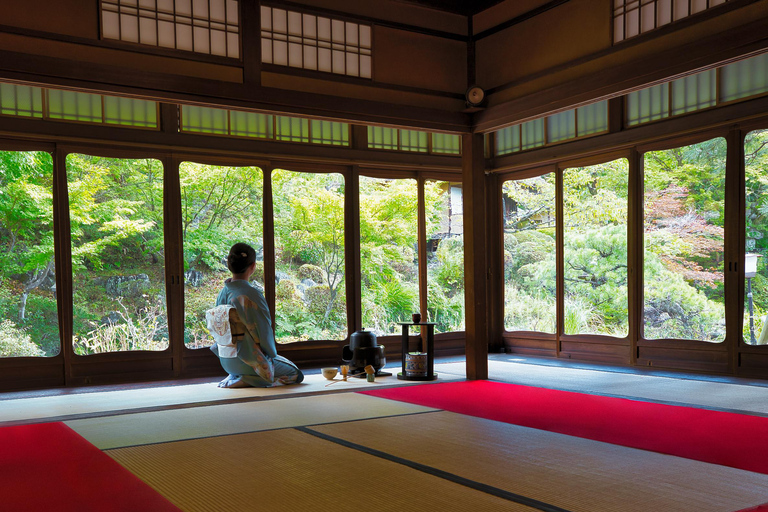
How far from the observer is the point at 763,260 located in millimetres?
5664

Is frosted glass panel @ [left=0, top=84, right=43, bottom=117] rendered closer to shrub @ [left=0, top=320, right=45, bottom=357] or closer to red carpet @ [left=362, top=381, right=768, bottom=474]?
shrub @ [left=0, top=320, right=45, bottom=357]

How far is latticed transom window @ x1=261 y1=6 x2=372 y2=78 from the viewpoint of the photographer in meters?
4.99

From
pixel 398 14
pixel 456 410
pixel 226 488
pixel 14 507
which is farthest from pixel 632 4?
Result: pixel 14 507

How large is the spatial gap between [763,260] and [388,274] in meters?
3.67

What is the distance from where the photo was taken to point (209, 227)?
6465mm

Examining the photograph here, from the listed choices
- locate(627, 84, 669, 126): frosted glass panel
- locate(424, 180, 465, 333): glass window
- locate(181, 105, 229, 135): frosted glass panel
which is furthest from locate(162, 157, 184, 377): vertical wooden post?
locate(627, 84, 669, 126): frosted glass panel

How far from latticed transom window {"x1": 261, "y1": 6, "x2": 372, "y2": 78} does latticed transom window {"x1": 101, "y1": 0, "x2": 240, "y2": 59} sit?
0.27m

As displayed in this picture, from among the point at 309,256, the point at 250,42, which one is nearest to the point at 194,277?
the point at 309,256

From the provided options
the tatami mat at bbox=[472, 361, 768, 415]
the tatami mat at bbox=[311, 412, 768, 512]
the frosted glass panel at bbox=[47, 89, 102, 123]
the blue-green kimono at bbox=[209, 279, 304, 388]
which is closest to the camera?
the tatami mat at bbox=[311, 412, 768, 512]

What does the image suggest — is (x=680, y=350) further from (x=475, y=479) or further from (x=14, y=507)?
(x=14, y=507)

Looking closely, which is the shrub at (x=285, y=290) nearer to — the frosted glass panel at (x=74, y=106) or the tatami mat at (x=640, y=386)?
the tatami mat at (x=640, y=386)

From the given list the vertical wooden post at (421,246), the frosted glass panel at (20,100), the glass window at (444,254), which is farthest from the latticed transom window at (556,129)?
the frosted glass panel at (20,100)

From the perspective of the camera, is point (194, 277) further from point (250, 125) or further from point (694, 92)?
point (694, 92)

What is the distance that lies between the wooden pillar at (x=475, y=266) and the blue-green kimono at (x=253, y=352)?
149 centimetres
